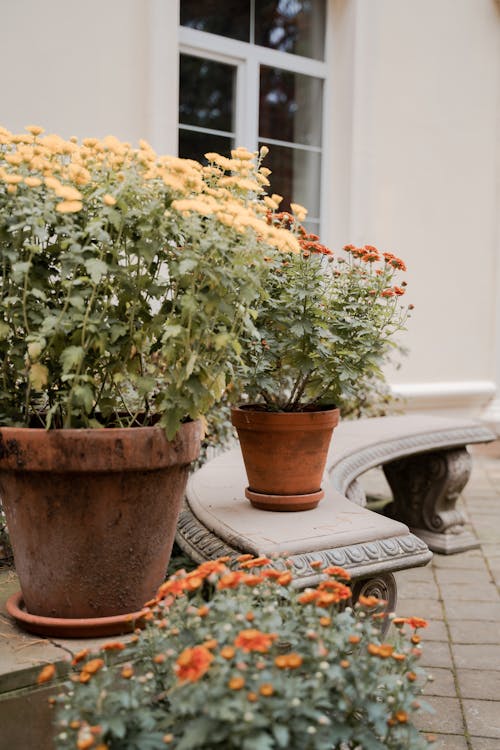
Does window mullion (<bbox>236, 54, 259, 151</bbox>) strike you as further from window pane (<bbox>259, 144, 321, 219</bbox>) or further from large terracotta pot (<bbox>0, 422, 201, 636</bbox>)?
large terracotta pot (<bbox>0, 422, 201, 636</bbox>)

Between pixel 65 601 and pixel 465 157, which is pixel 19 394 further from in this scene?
pixel 465 157

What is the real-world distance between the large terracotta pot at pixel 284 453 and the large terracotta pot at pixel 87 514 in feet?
1.66

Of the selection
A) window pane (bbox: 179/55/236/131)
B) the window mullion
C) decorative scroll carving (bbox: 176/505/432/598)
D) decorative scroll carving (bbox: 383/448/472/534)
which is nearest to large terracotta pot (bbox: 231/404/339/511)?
decorative scroll carving (bbox: 176/505/432/598)

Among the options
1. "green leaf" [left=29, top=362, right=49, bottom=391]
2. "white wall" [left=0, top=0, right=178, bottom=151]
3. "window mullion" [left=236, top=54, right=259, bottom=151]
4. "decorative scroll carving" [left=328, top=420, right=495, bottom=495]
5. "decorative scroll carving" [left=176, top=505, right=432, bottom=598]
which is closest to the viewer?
"green leaf" [left=29, top=362, right=49, bottom=391]

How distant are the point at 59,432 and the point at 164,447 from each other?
0.23m

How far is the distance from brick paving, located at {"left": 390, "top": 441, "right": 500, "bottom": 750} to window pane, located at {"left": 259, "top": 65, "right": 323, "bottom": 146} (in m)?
2.90

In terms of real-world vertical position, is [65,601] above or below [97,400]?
below

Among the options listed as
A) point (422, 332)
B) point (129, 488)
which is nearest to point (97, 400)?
point (129, 488)

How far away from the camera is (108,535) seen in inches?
70.9

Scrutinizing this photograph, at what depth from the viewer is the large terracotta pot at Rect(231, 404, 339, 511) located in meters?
2.36

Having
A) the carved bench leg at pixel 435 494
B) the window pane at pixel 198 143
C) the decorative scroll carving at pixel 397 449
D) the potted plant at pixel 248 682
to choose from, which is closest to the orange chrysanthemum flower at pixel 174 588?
the potted plant at pixel 248 682

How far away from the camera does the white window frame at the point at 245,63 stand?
525 cm

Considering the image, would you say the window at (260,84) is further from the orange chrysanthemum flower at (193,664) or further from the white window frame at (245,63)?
the orange chrysanthemum flower at (193,664)

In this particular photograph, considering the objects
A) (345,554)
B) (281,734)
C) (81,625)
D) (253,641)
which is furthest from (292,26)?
(281,734)
